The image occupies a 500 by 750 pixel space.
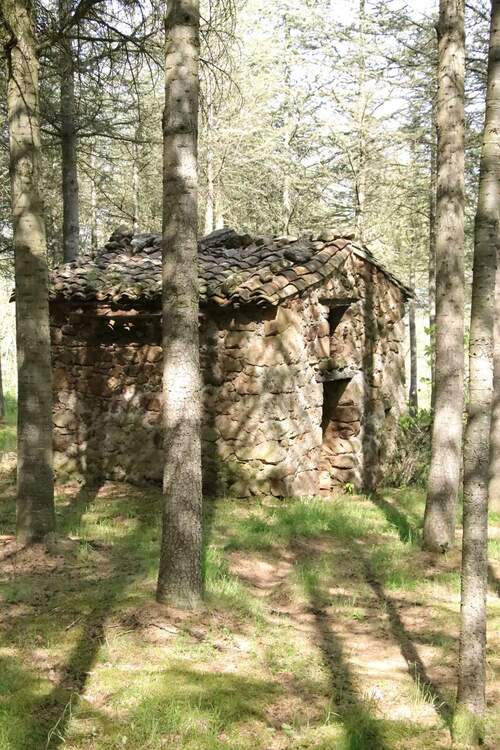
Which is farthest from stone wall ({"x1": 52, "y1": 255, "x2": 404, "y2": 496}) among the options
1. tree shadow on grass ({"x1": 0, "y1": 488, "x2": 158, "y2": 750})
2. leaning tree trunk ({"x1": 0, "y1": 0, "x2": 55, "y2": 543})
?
leaning tree trunk ({"x1": 0, "y1": 0, "x2": 55, "y2": 543})

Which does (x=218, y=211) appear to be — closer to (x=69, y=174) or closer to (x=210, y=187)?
(x=210, y=187)

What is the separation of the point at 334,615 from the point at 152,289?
4928mm

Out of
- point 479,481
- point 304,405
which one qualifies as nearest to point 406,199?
point 304,405

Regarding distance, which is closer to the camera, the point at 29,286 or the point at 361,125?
the point at 29,286

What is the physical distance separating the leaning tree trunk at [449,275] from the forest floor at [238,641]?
0.73 m

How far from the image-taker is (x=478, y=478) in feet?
12.1

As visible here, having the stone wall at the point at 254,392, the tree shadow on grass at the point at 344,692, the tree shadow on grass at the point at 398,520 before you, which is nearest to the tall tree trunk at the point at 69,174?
the stone wall at the point at 254,392

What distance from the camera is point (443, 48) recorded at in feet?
21.9

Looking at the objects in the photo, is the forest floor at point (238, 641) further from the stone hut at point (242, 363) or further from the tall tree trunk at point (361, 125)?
the tall tree trunk at point (361, 125)

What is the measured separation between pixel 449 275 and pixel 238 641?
4.22 m

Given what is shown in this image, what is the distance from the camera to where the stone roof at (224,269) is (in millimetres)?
8312

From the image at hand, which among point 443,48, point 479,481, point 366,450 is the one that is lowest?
point 366,450

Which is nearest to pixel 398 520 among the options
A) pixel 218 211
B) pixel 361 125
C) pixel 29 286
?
pixel 29 286

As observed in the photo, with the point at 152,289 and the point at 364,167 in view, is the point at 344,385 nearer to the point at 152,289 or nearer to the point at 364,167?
the point at 152,289
